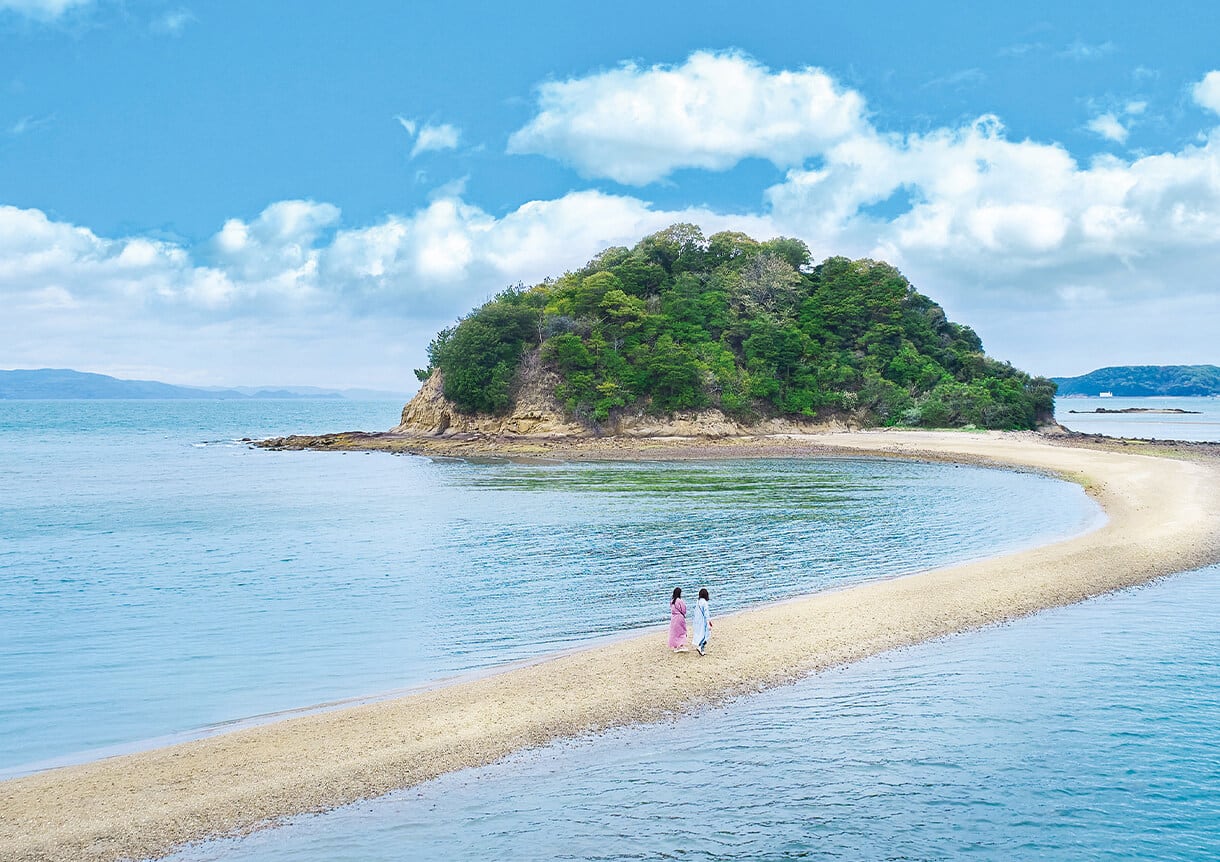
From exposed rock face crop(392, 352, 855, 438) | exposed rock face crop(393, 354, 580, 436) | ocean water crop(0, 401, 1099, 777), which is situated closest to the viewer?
ocean water crop(0, 401, 1099, 777)

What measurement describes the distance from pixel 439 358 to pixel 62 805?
7189 cm

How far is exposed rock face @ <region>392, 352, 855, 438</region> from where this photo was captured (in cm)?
7150

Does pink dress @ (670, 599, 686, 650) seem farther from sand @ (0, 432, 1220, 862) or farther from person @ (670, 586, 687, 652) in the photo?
sand @ (0, 432, 1220, 862)

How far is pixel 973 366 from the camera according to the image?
79.2 m

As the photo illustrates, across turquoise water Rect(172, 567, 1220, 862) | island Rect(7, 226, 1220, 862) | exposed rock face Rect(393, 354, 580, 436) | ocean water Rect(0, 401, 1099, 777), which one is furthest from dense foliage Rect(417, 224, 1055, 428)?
turquoise water Rect(172, 567, 1220, 862)

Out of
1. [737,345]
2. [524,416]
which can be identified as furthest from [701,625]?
[737,345]

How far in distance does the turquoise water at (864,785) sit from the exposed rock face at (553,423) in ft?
188

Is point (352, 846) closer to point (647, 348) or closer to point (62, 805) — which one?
point (62, 805)

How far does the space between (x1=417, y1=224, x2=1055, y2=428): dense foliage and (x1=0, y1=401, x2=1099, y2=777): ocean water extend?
25.4m

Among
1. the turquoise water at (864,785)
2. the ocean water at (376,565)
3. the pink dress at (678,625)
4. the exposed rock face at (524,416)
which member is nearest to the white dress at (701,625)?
the pink dress at (678,625)

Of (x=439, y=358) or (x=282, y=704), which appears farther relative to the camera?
(x=439, y=358)

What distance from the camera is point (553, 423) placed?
235 feet

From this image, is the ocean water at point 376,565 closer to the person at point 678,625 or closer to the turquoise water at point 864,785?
the person at point 678,625

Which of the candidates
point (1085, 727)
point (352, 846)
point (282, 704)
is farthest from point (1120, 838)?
point (282, 704)
